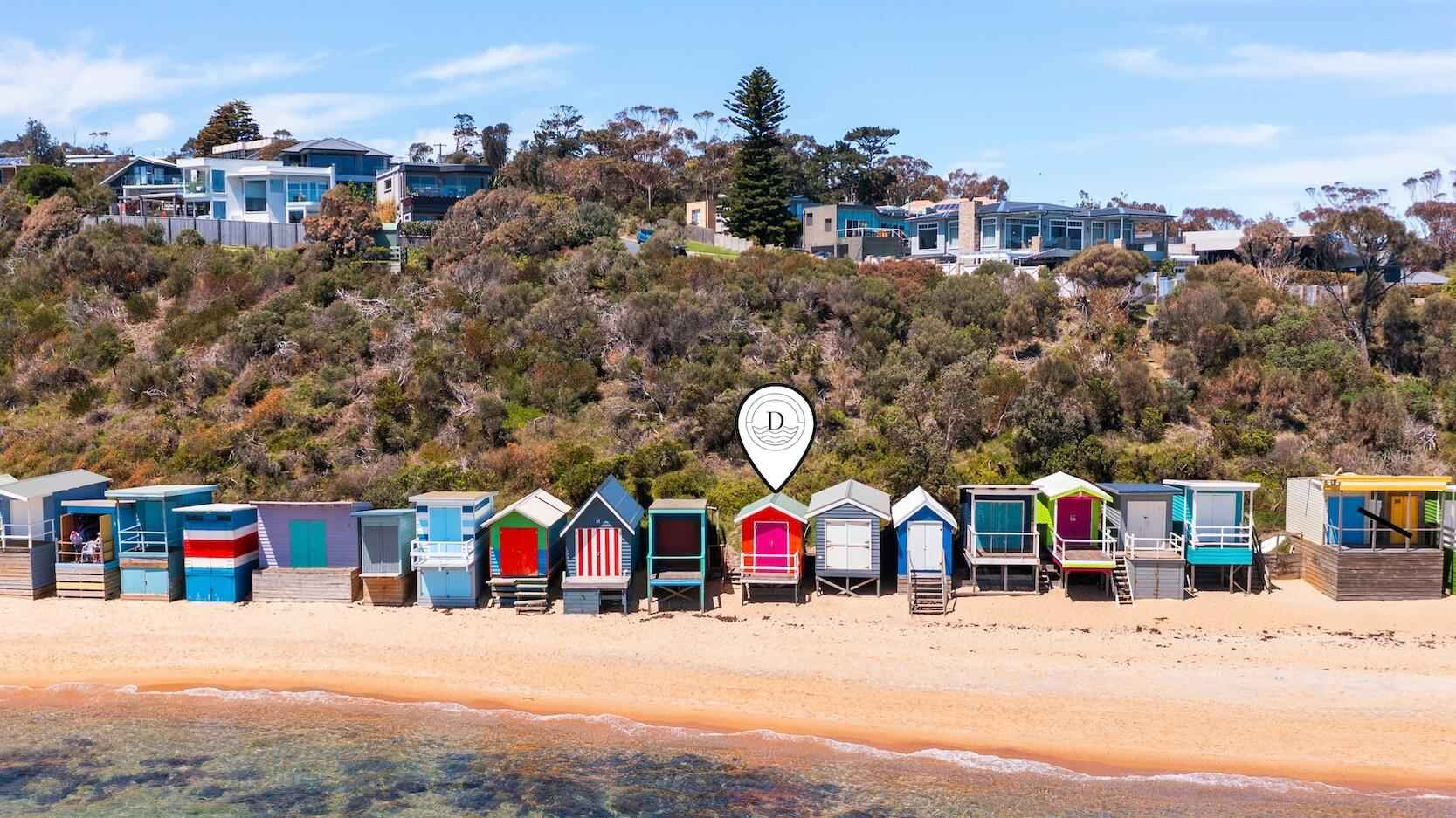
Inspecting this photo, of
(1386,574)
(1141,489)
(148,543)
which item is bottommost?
(1386,574)

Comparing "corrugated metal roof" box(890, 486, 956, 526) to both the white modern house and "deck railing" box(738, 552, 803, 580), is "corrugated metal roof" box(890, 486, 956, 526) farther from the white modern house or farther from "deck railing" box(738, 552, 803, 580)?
the white modern house

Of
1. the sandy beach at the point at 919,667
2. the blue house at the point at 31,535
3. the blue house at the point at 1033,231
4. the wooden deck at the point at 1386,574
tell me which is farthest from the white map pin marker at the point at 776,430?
the blue house at the point at 1033,231

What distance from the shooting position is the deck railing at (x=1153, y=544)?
2575 cm

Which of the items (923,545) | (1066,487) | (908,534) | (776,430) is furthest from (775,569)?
(1066,487)

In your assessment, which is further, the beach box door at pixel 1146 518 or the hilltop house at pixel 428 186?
the hilltop house at pixel 428 186

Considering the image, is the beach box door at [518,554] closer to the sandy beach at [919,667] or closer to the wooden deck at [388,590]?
the sandy beach at [919,667]

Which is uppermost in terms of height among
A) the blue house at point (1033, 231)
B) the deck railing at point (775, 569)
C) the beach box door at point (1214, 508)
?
the blue house at point (1033, 231)

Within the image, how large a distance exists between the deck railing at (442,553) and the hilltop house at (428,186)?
1614 inches

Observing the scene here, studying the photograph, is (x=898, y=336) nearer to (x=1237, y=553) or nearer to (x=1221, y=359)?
(x=1221, y=359)

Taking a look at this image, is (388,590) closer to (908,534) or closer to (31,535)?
(31,535)

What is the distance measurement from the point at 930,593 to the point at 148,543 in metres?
18.7

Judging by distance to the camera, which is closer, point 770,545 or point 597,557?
point 597,557

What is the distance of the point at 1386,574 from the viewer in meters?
25.1

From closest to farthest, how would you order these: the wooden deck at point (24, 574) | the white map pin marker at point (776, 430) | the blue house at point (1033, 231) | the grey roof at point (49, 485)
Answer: the wooden deck at point (24, 574) < the grey roof at point (49, 485) < the white map pin marker at point (776, 430) < the blue house at point (1033, 231)
